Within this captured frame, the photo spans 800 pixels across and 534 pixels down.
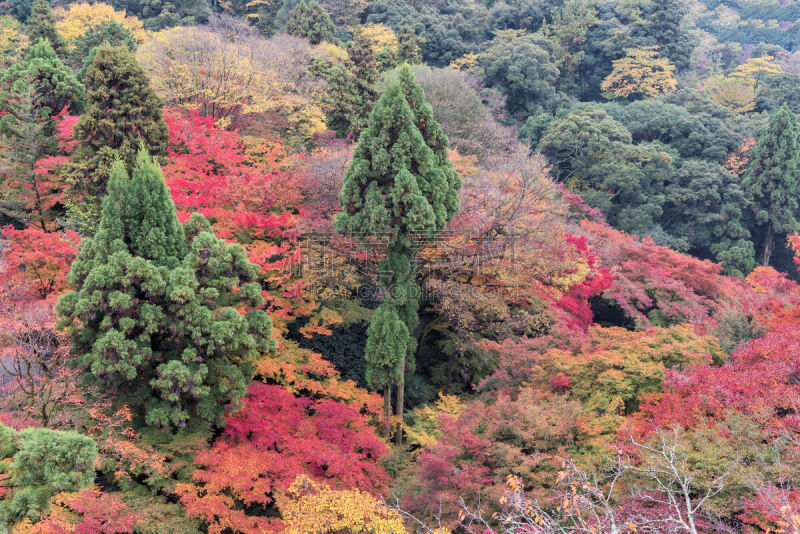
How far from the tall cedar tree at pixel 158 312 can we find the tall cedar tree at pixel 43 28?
72.0ft

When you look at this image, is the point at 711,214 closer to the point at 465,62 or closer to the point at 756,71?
the point at 465,62

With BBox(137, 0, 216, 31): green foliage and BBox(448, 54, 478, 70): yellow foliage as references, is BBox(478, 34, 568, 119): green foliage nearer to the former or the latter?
BBox(448, 54, 478, 70): yellow foliage

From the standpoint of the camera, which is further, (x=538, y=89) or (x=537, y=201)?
(x=538, y=89)

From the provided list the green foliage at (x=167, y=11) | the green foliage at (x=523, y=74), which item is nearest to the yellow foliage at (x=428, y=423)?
the green foliage at (x=523, y=74)

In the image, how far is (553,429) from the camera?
8.91 meters

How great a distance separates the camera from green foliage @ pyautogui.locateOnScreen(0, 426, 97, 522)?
659 centimetres

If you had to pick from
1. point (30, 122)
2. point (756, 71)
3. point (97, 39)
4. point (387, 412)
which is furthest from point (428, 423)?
point (756, 71)

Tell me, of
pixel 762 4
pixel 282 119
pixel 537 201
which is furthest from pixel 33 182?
pixel 762 4

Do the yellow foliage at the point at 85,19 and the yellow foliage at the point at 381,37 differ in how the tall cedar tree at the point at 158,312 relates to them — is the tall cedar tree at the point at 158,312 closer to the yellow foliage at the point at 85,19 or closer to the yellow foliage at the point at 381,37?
the yellow foliage at the point at 85,19

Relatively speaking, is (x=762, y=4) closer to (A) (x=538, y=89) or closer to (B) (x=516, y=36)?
(B) (x=516, y=36)

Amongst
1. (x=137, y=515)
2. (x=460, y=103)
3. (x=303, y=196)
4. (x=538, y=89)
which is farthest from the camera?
(x=538, y=89)

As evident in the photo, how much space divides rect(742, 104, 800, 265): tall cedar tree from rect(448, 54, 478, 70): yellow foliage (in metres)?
18.3

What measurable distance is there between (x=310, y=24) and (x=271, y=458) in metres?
29.8

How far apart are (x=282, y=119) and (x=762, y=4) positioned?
60.0 metres
